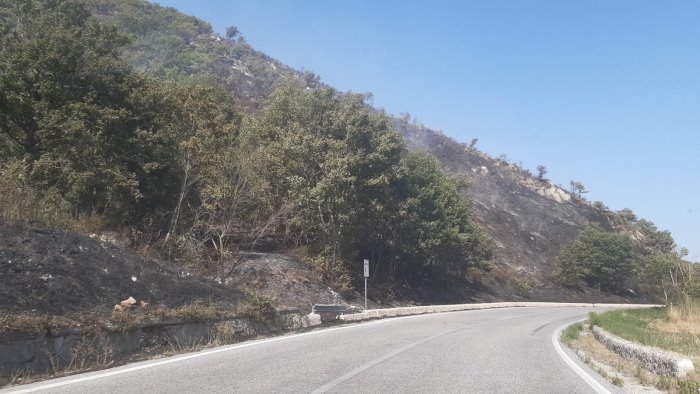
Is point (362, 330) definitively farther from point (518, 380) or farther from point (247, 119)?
point (247, 119)

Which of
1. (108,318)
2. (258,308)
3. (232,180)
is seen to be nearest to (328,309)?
(258,308)

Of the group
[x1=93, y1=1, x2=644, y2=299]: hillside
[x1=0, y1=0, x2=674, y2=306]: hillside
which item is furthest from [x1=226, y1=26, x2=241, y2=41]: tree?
[x1=0, y1=0, x2=674, y2=306]: hillside

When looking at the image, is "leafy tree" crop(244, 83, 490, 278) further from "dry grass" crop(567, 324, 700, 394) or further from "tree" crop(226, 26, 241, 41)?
"tree" crop(226, 26, 241, 41)

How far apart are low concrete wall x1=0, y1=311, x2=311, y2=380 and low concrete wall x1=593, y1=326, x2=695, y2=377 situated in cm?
888

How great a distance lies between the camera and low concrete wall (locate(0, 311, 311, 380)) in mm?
7477

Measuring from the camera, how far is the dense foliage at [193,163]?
64.1ft

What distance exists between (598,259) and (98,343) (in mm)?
70538

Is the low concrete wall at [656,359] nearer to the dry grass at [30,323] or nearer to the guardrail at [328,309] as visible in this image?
the guardrail at [328,309]

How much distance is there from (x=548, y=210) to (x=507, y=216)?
615 inches

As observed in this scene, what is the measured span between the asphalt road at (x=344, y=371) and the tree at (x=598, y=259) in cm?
6130

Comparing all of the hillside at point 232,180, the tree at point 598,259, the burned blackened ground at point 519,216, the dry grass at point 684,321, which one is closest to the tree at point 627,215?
the burned blackened ground at point 519,216

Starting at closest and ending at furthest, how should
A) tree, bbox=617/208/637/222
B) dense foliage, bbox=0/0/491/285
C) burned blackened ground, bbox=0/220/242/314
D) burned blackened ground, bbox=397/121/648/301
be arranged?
burned blackened ground, bbox=0/220/242/314
dense foliage, bbox=0/0/491/285
burned blackened ground, bbox=397/121/648/301
tree, bbox=617/208/637/222

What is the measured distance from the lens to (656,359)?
9.66m

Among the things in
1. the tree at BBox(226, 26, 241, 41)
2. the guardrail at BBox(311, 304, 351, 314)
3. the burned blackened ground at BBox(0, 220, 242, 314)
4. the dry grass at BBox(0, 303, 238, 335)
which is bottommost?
the guardrail at BBox(311, 304, 351, 314)
